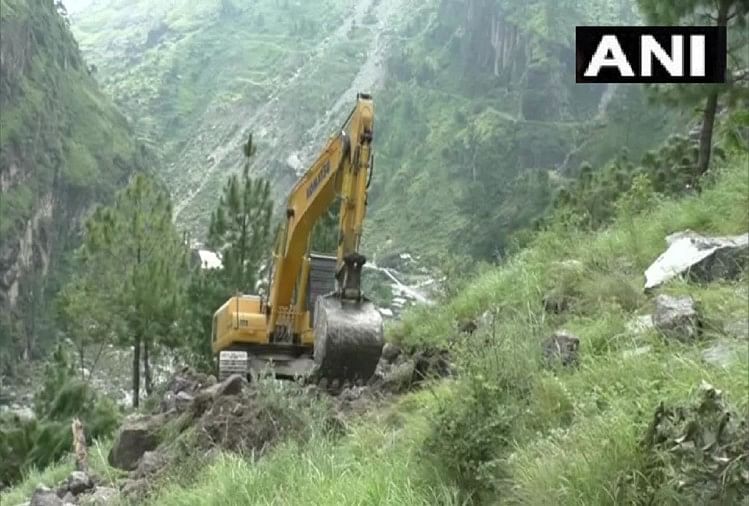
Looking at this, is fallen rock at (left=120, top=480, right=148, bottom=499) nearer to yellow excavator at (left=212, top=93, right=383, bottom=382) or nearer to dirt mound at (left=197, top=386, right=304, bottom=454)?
dirt mound at (left=197, top=386, right=304, bottom=454)

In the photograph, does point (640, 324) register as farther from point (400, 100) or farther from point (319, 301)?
point (400, 100)

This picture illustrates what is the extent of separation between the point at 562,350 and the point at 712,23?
7.13 meters

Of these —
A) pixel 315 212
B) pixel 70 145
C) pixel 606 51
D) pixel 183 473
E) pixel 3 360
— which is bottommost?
pixel 3 360

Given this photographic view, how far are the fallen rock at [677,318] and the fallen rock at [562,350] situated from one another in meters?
0.43

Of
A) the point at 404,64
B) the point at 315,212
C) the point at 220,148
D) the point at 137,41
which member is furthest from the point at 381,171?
the point at 315,212

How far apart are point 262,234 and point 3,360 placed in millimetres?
Result: 48624

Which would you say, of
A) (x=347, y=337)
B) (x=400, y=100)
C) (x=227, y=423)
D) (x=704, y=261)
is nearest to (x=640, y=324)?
(x=704, y=261)

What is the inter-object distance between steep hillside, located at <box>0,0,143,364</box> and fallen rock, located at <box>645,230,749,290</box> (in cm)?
6471

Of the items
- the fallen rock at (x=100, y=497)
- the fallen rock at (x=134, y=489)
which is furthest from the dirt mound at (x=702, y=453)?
the fallen rock at (x=100, y=497)

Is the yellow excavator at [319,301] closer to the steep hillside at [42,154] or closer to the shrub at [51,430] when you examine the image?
the shrub at [51,430]

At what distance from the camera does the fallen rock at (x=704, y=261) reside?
5980 mm

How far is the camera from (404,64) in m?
121

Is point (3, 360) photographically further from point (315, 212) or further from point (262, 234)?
point (315, 212)

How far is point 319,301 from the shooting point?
7398 mm
